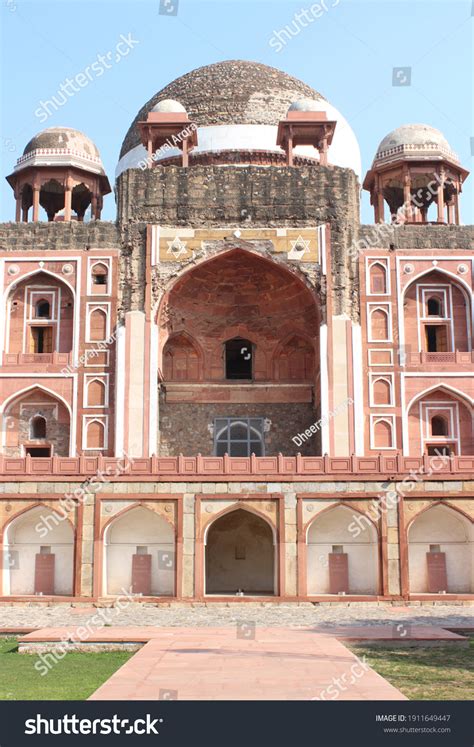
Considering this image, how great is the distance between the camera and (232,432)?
100 ft

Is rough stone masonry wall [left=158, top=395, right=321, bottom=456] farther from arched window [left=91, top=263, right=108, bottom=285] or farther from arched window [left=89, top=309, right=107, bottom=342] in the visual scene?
arched window [left=91, top=263, right=108, bottom=285]

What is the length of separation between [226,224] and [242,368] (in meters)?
5.16

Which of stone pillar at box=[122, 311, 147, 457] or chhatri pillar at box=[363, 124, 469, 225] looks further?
chhatri pillar at box=[363, 124, 469, 225]

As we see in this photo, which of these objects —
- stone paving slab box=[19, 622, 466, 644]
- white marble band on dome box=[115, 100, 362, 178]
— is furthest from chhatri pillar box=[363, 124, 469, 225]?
stone paving slab box=[19, 622, 466, 644]

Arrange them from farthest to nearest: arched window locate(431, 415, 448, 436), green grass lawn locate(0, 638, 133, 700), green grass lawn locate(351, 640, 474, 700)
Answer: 1. arched window locate(431, 415, 448, 436)
2. green grass lawn locate(351, 640, 474, 700)
3. green grass lawn locate(0, 638, 133, 700)

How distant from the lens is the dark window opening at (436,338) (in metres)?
30.0

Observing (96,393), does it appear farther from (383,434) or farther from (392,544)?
(392,544)

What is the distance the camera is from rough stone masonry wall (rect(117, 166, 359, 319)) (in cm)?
2934

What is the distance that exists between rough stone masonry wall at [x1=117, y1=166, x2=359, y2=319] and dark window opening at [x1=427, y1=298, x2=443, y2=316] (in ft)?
8.67

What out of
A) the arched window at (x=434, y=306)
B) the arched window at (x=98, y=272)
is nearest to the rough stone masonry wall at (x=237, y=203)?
the arched window at (x=98, y=272)

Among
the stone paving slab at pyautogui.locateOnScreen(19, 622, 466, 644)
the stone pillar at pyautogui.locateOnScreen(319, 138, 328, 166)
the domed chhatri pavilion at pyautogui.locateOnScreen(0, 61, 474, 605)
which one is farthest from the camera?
the stone pillar at pyautogui.locateOnScreen(319, 138, 328, 166)
